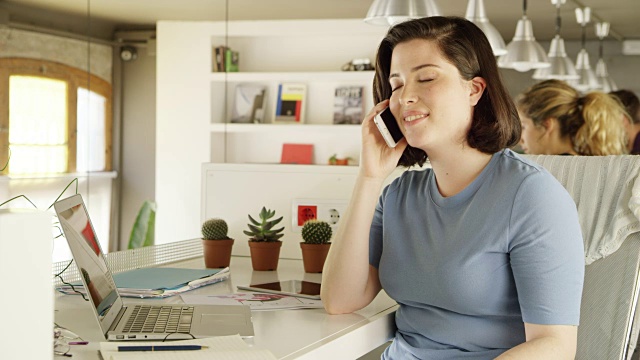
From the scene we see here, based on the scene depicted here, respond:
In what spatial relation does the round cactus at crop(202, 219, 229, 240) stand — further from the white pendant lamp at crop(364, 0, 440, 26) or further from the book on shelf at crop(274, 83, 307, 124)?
the book on shelf at crop(274, 83, 307, 124)

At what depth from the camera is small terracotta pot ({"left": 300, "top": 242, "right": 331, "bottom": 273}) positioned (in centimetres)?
240

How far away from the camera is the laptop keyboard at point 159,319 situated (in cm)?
148

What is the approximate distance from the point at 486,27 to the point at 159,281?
8.01 ft

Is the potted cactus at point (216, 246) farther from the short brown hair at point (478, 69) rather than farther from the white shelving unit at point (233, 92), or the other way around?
the short brown hair at point (478, 69)

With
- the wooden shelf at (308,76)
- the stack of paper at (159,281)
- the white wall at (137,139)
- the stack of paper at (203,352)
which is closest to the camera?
the stack of paper at (203,352)

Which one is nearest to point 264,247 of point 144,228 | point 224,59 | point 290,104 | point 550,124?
point 144,228

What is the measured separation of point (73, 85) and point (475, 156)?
59.7 inches

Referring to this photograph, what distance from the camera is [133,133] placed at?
296 centimetres

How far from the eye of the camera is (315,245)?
240cm

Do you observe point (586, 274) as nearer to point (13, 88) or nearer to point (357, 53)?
point (13, 88)

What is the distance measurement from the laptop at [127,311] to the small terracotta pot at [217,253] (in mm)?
660

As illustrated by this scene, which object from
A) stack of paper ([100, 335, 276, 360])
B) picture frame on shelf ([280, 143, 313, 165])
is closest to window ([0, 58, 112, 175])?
stack of paper ([100, 335, 276, 360])

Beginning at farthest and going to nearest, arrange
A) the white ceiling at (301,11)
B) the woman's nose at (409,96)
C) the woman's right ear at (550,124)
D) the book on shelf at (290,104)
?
the book on shelf at (290,104) < the woman's right ear at (550,124) < the white ceiling at (301,11) < the woman's nose at (409,96)

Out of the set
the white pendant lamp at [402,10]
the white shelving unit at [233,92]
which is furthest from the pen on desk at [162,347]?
the white pendant lamp at [402,10]
